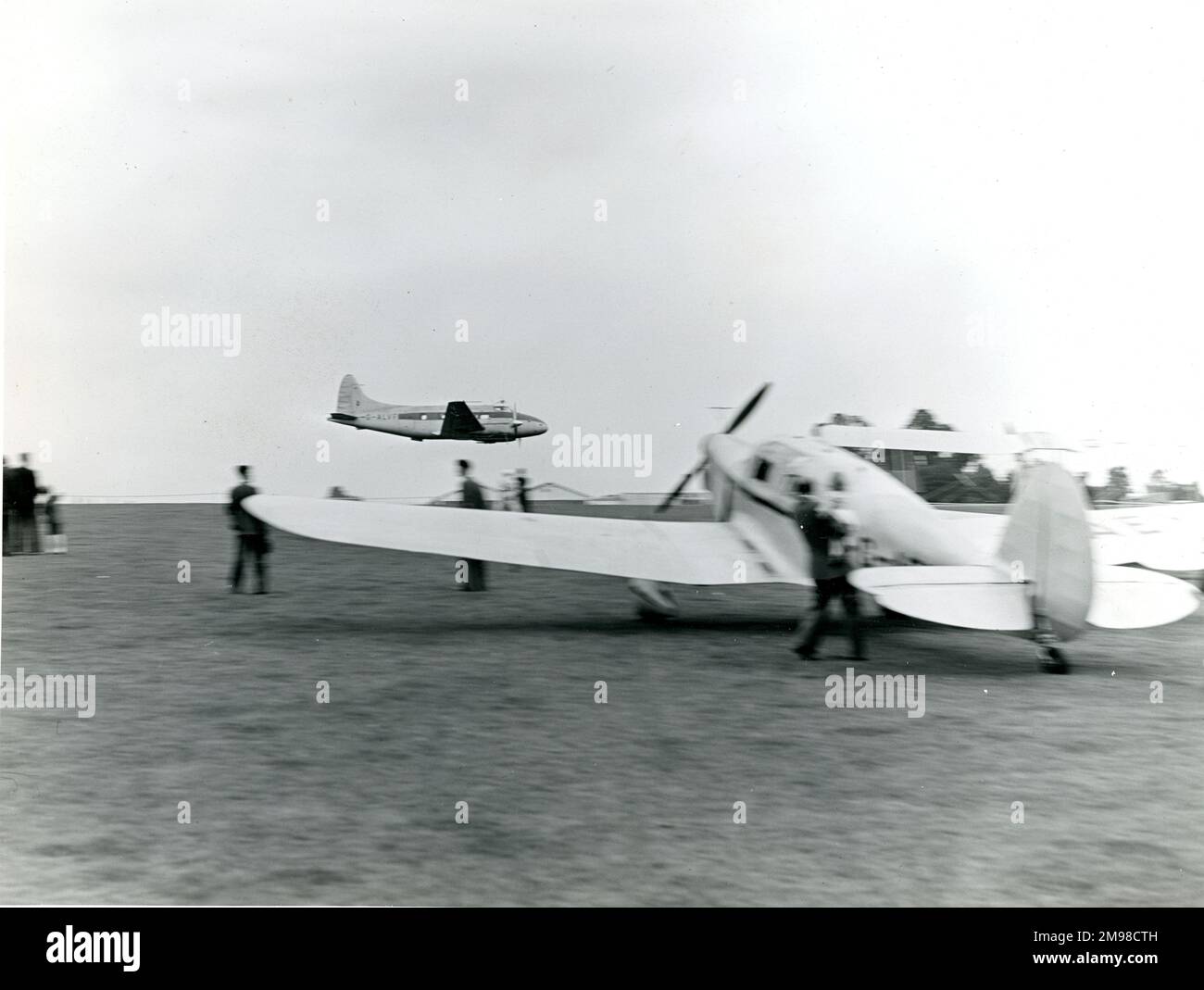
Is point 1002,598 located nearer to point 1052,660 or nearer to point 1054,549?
point 1054,549

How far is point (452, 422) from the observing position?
89.6 feet

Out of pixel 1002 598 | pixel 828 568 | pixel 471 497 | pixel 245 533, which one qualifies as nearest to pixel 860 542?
pixel 828 568

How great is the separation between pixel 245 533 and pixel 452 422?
588 inches

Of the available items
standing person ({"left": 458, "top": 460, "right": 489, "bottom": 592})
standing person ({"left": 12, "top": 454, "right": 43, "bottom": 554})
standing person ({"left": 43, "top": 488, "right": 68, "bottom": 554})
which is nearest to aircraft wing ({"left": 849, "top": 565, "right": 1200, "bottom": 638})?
standing person ({"left": 458, "top": 460, "right": 489, "bottom": 592})

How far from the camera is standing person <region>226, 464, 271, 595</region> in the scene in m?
11.6

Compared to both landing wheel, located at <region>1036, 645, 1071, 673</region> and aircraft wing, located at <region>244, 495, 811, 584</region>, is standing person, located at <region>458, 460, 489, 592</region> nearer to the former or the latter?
aircraft wing, located at <region>244, 495, 811, 584</region>

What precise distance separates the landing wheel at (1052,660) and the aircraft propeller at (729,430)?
5.33m

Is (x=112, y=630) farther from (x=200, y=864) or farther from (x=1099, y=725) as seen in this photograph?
(x=1099, y=725)

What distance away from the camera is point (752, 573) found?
1083cm

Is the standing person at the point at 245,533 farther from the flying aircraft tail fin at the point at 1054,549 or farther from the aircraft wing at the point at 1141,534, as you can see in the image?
the flying aircraft tail fin at the point at 1054,549

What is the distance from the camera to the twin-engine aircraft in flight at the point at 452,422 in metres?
27.2

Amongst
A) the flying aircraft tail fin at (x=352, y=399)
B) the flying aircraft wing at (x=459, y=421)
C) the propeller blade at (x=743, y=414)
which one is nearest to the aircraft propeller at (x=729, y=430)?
the propeller blade at (x=743, y=414)
